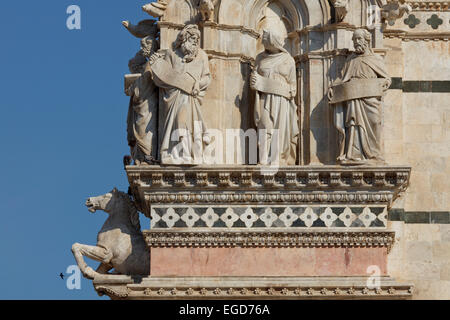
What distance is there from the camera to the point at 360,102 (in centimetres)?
2558

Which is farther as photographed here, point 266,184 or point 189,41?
point 189,41

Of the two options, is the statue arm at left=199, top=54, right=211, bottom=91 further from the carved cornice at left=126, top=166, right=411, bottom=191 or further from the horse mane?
the horse mane

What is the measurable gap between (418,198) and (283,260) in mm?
2401

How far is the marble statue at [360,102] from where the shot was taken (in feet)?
83.5

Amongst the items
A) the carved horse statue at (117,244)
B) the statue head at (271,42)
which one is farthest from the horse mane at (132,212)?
the statue head at (271,42)

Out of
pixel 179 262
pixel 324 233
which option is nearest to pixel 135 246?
pixel 179 262

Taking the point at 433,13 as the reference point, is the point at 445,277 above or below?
below

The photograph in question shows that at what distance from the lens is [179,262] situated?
82.5 ft

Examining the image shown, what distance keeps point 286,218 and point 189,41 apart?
2.73m

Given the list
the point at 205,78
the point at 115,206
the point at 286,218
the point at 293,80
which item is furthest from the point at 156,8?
the point at 286,218

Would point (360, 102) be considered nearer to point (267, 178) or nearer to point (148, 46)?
point (267, 178)
